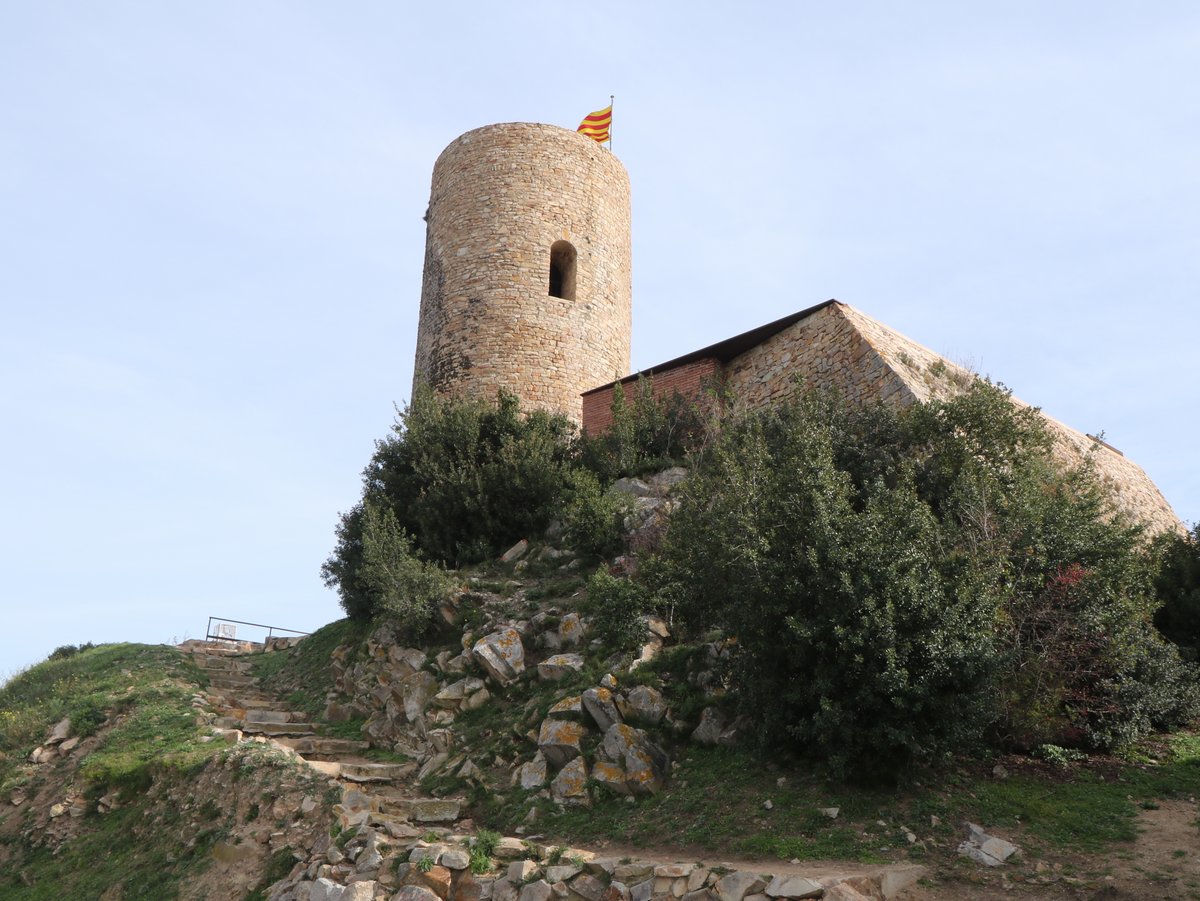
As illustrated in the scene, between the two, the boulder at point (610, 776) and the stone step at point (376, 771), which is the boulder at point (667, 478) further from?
the boulder at point (610, 776)

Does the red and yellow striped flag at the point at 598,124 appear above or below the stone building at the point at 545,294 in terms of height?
above

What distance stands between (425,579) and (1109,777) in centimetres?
914

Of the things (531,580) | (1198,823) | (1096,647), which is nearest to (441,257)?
(531,580)

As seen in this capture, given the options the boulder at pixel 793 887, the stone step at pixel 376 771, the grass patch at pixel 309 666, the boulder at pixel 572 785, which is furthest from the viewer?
the grass patch at pixel 309 666

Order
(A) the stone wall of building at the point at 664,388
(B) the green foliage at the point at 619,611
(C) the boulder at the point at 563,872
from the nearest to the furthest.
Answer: (C) the boulder at the point at 563,872 < (B) the green foliage at the point at 619,611 < (A) the stone wall of building at the point at 664,388

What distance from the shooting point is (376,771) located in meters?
12.5

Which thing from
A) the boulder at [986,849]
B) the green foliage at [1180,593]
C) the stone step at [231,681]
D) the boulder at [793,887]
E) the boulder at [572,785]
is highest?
the green foliage at [1180,593]

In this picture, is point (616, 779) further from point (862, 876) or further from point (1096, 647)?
point (1096, 647)

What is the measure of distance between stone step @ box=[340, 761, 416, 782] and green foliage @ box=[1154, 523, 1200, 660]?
9.85 metres

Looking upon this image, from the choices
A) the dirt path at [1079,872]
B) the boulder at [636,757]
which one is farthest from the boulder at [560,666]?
the dirt path at [1079,872]

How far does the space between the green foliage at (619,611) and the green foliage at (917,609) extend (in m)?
0.33

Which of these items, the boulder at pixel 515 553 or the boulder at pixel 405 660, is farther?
the boulder at pixel 515 553

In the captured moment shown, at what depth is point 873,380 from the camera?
52.5 feet

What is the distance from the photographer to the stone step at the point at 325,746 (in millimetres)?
13586
